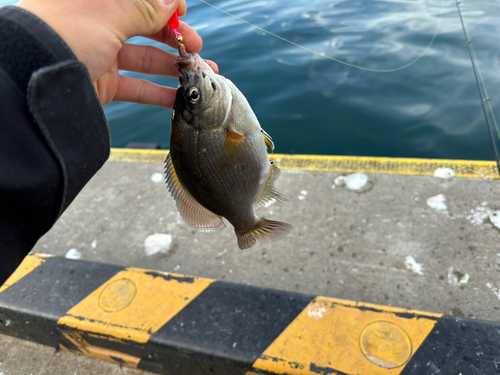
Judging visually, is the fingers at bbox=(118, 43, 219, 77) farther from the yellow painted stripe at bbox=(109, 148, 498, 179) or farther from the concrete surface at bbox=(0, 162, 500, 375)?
the yellow painted stripe at bbox=(109, 148, 498, 179)

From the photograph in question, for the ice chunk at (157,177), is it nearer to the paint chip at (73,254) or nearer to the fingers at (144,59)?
the paint chip at (73,254)

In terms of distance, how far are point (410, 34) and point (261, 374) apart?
586cm

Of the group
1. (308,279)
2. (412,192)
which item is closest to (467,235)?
(412,192)

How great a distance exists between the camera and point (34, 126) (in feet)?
3.31

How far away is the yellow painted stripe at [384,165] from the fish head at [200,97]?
215cm

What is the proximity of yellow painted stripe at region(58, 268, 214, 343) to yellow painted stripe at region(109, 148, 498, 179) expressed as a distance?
5.94 feet

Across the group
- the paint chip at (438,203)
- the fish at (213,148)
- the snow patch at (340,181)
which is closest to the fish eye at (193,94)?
the fish at (213,148)

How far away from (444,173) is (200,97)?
265 cm

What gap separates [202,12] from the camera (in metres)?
7.71

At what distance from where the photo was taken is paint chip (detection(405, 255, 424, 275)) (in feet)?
7.71

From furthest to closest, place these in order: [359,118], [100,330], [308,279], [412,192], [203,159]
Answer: [359,118] < [412,192] < [308,279] < [100,330] < [203,159]

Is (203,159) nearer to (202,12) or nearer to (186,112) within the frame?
(186,112)

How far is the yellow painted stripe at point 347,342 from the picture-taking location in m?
1.64

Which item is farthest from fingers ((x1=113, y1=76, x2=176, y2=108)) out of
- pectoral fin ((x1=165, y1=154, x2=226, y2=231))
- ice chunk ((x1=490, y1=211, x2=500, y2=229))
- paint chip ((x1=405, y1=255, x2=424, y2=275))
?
ice chunk ((x1=490, y1=211, x2=500, y2=229))
